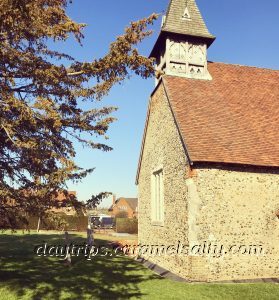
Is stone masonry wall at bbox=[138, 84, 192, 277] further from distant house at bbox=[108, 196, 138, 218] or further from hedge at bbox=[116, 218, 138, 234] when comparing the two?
distant house at bbox=[108, 196, 138, 218]

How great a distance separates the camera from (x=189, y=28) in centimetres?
1834

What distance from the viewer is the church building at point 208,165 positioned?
12.3 metres

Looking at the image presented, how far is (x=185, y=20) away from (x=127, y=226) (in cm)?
2723

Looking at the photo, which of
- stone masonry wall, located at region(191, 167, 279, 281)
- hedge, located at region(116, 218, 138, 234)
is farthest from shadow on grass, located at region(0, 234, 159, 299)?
hedge, located at region(116, 218, 138, 234)

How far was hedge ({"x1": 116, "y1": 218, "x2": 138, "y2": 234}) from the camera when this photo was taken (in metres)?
39.5

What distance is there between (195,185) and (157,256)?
18.0 feet

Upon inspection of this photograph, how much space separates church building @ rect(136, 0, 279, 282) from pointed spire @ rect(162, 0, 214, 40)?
7cm

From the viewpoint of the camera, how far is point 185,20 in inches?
734

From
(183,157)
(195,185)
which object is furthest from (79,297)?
(183,157)

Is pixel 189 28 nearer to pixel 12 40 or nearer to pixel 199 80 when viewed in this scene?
pixel 199 80

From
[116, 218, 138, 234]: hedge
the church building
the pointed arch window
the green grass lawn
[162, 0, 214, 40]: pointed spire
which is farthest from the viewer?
[116, 218, 138, 234]: hedge

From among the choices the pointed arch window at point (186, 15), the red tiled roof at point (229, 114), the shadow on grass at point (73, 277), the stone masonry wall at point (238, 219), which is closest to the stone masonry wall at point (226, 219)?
the stone masonry wall at point (238, 219)

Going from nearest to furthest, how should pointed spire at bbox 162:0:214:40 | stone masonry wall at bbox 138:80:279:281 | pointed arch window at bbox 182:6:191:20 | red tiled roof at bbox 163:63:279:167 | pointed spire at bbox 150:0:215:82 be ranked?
stone masonry wall at bbox 138:80:279:281 < red tiled roof at bbox 163:63:279:167 < pointed spire at bbox 150:0:215:82 < pointed spire at bbox 162:0:214:40 < pointed arch window at bbox 182:6:191:20

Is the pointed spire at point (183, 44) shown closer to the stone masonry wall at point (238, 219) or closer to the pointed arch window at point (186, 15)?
the pointed arch window at point (186, 15)
